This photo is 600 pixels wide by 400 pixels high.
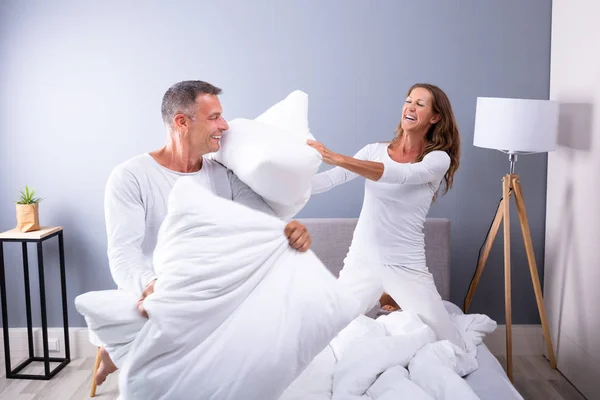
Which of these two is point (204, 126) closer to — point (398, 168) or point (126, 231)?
point (126, 231)

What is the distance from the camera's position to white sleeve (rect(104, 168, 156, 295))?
1.83m

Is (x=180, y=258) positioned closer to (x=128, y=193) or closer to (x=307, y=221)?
(x=128, y=193)

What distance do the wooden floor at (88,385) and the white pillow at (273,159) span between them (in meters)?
1.65

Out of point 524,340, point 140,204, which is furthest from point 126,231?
point 524,340

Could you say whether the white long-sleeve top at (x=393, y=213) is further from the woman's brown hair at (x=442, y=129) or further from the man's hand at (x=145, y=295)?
the man's hand at (x=145, y=295)

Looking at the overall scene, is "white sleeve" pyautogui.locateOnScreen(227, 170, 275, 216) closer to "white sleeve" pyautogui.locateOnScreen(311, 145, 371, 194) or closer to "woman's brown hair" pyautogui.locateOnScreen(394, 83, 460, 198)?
"white sleeve" pyautogui.locateOnScreen(311, 145, 371, 194)

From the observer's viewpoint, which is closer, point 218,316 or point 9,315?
point 218,316

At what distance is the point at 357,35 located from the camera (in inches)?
134

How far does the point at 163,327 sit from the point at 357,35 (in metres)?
2.31

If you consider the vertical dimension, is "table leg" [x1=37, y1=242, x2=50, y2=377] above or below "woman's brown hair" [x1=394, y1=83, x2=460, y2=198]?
below

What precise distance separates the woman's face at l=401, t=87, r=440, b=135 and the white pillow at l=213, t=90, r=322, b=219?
898 millimetres

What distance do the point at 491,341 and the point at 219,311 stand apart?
2428mm

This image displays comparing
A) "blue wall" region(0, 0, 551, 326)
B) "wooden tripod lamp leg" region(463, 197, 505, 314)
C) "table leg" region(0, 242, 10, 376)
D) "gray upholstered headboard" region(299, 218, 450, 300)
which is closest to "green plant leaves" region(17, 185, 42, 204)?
"blue wall" region(0, 0, 551, 326)

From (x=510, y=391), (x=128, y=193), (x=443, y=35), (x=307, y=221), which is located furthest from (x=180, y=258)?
(x=443, y=35)
